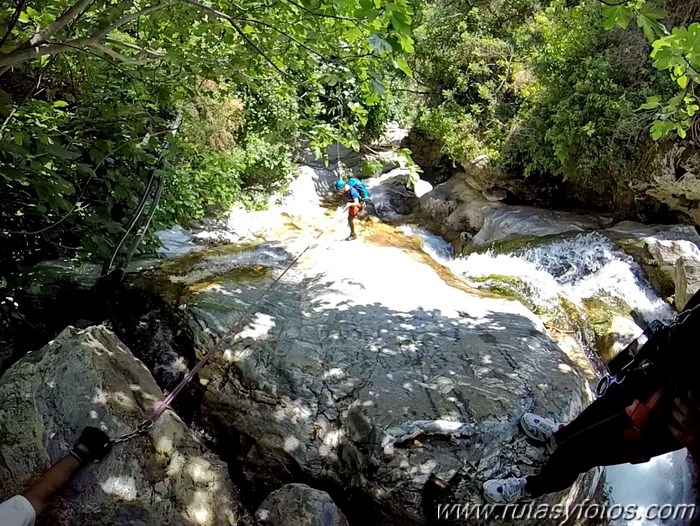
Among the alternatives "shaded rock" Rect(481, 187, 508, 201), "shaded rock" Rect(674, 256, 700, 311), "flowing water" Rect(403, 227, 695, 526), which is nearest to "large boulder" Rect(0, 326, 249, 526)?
"flowing water" Rect(403, 227, 695, 526)

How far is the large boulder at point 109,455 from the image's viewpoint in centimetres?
273

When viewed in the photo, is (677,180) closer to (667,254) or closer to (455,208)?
(667,254)

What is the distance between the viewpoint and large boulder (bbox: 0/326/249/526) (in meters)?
2.73

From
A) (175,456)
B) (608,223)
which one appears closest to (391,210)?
(608,223)

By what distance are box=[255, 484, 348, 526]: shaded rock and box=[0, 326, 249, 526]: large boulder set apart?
214 mm

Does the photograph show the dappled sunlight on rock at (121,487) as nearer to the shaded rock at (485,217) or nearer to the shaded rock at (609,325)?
the shaded rock at (609,325)

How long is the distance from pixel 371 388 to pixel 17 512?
2421 millimetres

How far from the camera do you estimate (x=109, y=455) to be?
9.34 feet

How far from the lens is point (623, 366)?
2.42m

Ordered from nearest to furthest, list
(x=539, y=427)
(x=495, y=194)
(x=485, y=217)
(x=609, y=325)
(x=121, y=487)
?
(x=121, y=487) < (x=539, y=427) < (x=609, y=325) < (x=485, y=217) < (x=495, y=194)

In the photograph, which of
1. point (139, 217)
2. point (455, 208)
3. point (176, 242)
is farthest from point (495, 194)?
point (139, 217)

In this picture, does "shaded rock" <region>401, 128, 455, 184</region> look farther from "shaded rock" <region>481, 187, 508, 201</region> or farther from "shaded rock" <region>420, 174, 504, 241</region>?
"shaded rock" <region>481, 187, 508, 201</region>

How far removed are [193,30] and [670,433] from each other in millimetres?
3903

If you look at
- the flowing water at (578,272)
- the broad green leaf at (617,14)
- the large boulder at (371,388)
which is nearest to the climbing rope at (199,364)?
the large boulder at (371,388)
